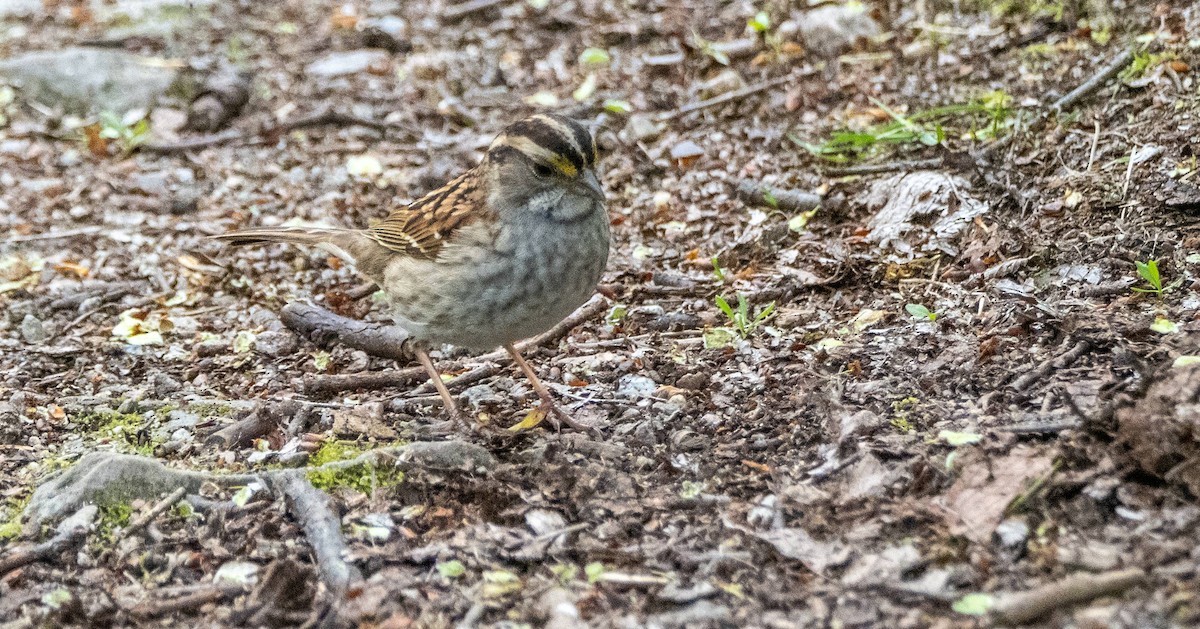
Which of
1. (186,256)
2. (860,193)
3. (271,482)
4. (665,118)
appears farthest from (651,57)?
(271,482)

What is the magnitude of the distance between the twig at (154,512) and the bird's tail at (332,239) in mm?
1460

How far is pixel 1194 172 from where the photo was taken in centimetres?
482

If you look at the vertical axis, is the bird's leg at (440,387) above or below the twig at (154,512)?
below

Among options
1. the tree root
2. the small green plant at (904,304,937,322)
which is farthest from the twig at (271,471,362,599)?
the small green plant at (904,304,937,322)

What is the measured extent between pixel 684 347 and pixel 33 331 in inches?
124

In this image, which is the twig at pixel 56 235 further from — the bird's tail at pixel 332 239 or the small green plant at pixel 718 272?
the small green plant at pixel 718 272

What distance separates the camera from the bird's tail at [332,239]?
512 cm

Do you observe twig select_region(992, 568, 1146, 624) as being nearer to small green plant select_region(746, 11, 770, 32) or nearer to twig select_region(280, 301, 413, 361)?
twig select_region(280, 301, 413, 361)

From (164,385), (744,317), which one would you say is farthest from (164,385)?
(744,317)

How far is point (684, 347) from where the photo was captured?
4.99 m

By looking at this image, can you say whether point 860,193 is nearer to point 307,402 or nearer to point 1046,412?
point 1046,412

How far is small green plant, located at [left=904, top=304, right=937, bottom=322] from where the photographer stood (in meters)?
4.65

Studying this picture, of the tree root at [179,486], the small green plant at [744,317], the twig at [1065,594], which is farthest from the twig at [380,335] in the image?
the twig at [1065,594]

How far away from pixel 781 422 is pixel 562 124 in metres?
1.35
